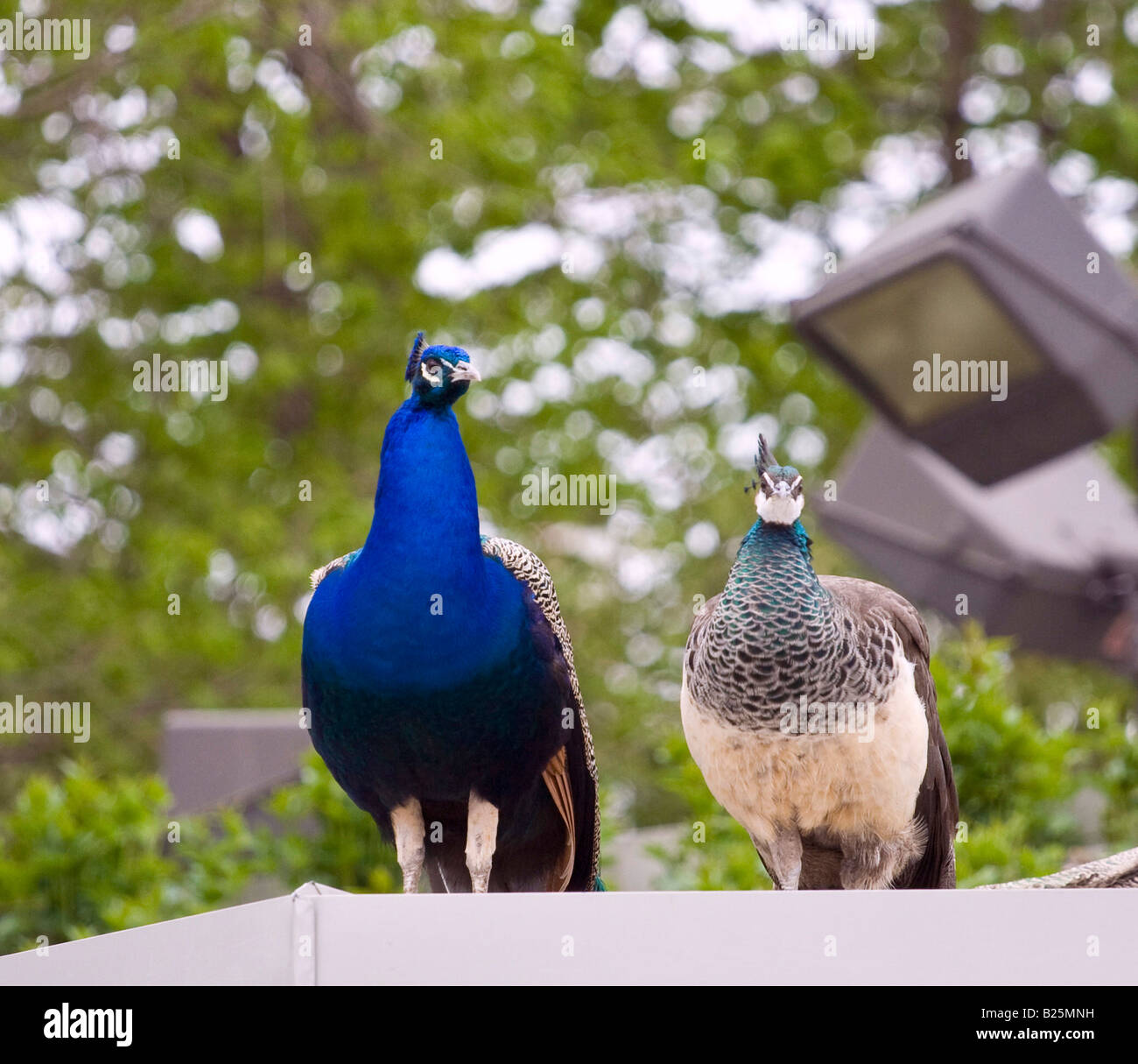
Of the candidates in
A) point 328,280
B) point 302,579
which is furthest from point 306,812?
point 328,280

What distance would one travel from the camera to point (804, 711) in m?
2.85

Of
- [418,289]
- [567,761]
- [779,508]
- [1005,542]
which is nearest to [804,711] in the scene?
[779,508]

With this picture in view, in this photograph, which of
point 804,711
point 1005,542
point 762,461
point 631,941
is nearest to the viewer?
point 631,941

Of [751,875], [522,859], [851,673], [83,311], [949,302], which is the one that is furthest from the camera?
[83,311]

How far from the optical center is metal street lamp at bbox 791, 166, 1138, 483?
4578mm

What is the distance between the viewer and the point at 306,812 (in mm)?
5297

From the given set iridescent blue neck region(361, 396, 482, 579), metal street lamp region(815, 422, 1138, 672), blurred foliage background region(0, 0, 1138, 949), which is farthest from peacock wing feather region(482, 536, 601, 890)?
blurred foliage background region(0, 0, 1138, 949)

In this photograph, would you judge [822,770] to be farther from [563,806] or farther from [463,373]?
[463,373]

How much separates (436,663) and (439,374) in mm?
566

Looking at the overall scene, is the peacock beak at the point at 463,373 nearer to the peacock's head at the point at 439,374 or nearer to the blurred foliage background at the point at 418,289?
the peacock's head at the point at 439,374

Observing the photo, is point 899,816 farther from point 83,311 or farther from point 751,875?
point 83,311

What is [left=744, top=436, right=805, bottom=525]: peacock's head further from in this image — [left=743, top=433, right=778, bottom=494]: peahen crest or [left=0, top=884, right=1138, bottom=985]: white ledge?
[left=0, top=884, right=1138, bottom=985]: white ledge

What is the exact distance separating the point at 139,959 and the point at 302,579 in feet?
23.6
